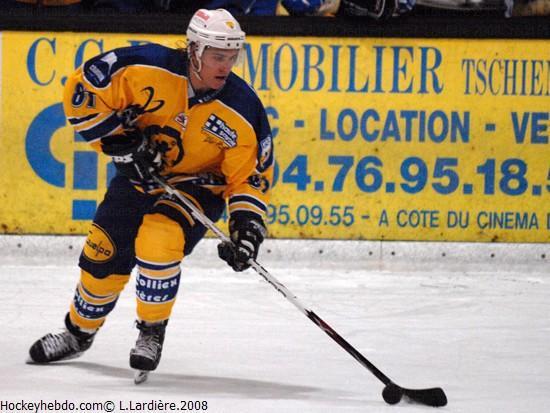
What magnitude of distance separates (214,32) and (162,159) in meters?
0.42

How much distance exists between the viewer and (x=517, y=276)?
6.35 meters

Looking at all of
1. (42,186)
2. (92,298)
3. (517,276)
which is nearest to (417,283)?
(517,276)

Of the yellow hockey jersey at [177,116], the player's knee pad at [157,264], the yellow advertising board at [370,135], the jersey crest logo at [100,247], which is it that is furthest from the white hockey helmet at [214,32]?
the yellow advertising board at [370,135]

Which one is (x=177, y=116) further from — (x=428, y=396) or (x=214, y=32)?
(x=428, y=396)

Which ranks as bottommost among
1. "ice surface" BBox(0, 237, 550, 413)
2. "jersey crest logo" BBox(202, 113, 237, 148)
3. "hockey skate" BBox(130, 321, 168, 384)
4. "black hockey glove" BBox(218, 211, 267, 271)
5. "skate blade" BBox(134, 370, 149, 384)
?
"ice surface" BBox(0, 237, 550, 413)

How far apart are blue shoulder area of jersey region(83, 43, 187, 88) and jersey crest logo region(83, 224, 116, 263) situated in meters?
0.46

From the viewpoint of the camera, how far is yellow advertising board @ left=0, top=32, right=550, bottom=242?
6.48 metres

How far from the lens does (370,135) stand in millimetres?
6516

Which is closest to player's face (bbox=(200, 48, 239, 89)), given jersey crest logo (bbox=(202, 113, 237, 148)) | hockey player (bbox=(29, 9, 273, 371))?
hockey player (bbox=(29, 9, 273, 371))

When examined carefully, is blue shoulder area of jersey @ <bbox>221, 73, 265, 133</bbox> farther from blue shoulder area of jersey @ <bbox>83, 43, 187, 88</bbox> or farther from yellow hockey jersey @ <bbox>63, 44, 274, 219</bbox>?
blue shoulder area of jersey @ <bbox>83, 43, 187, 88</bbox>

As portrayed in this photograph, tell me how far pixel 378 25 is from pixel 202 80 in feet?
8.20

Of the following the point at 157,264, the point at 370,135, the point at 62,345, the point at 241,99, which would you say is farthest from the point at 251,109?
the point at 370,135

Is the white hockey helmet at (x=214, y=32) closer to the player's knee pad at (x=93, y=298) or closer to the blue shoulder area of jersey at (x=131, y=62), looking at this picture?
the blue shoulder area of jersey at (x=131, y=62)

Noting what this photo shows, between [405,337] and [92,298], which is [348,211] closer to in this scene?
[405,337]
